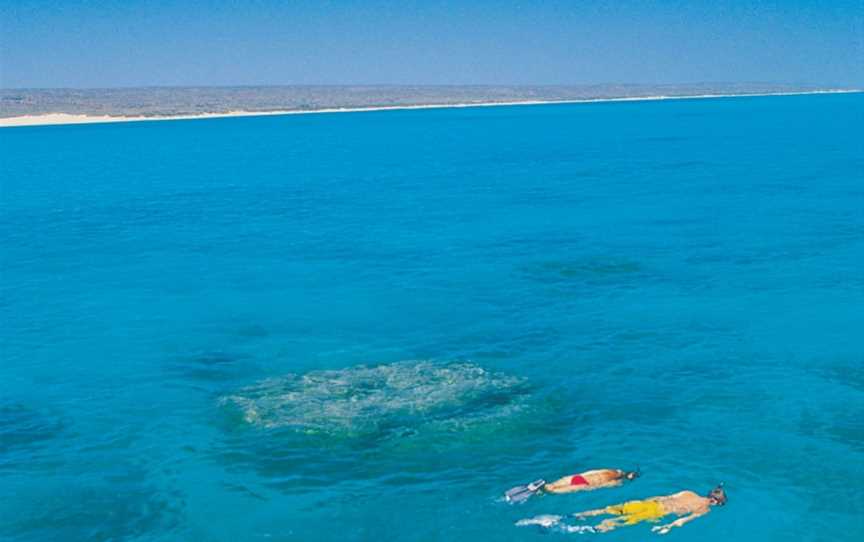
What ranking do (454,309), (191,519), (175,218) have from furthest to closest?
(175,218), (454,309), (191,519)

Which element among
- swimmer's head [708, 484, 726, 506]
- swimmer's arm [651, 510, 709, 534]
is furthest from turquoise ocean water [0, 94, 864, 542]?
swimmer's head [708, 484, 726, 506]

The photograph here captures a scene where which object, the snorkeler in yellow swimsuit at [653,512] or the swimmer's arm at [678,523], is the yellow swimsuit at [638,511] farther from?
the swimmer's arm at [678,523]

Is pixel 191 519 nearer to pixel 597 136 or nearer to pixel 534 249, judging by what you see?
pixel 534 249

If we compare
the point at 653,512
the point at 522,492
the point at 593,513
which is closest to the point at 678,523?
the point at 653,512

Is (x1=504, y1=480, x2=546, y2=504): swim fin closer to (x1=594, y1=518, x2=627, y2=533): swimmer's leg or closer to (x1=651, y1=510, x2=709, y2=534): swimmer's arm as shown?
(x1=594, y1=518, x2=627, y2=533): swimmer's leg

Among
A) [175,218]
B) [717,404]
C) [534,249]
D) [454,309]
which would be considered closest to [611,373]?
[717,404]
